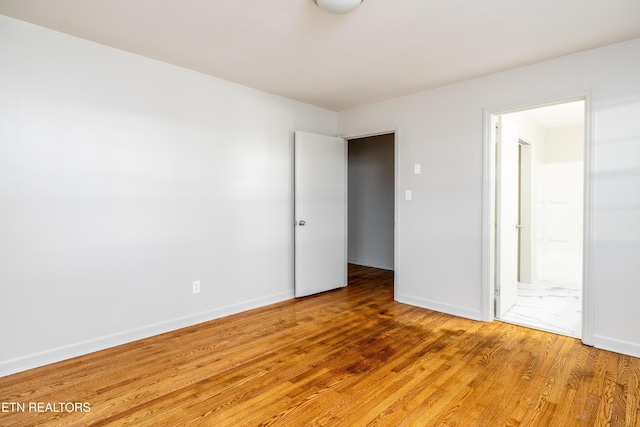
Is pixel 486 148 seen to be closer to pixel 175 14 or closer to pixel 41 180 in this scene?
pixel 175 14

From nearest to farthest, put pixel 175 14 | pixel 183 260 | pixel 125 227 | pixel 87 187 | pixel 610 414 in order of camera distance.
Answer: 1. pixel 610 414
2. pixel 175 14
3. pixel 87 187
4. pixel 125 227
5. pixel 183 260

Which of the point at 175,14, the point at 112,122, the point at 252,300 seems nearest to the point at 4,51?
the point at 112,122

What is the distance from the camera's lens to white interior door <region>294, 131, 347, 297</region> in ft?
13.4

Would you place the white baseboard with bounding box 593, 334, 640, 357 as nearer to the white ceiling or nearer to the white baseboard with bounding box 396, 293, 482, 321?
the white baseboard with bounding box 396, 293, 482, 321

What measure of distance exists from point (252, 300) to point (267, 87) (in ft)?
7.73

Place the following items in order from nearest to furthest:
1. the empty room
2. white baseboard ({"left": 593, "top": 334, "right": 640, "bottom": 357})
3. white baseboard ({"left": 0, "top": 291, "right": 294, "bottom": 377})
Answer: the empty room, white baseboard ({"left": 0, "top": 291, "right": 294, "bottom": 377}), white baseboard ({"left": 593, "top": 334, "right": 640, "bottom": 357})

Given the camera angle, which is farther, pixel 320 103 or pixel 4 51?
pixel 320 103

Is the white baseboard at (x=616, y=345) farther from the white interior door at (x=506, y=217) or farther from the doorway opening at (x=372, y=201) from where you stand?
the doorway opening at (x=372, y=201)

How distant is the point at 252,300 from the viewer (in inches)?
146

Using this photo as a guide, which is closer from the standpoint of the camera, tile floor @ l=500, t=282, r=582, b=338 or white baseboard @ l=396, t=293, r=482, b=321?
tile floor @ l=500, t=282, r=582, b=338

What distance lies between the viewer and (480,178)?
331cm

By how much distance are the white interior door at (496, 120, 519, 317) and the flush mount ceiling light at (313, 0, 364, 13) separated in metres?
2.15

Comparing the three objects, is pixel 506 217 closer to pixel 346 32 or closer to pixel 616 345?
pixel 616 345

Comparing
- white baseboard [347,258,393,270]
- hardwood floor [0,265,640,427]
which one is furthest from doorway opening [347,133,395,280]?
hardwood floor [0,265,640,427]
